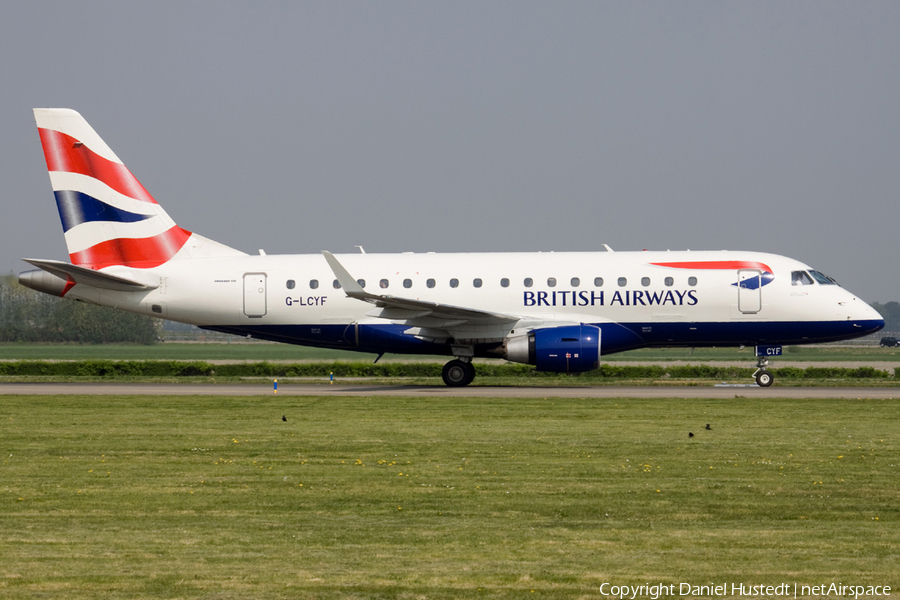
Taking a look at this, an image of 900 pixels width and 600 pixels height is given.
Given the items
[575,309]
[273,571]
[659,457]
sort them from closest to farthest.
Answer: [273,571] → [659,457] → [575,309]

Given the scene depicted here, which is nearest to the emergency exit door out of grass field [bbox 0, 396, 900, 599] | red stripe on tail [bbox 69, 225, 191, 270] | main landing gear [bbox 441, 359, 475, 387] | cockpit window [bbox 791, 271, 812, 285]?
red stripe on tail [bbox 69, 225, 191, 270]

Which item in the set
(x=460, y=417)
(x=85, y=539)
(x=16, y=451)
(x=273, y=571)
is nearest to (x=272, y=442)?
(x=16, y=451)

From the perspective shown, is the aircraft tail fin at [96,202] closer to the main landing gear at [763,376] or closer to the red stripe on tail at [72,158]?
the red stripe on tail at [72,158]

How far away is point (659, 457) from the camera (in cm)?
1441

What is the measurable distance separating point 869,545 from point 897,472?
190 inches

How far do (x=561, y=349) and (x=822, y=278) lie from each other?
8.95 metres

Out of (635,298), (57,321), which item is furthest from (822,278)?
(57,321)

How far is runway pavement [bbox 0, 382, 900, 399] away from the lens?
26.8 m

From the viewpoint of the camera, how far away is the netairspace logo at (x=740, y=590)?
7.00 meters

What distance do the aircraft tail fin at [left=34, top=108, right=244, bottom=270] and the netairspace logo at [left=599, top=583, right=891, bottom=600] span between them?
1072 inches

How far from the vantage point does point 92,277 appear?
3016cm

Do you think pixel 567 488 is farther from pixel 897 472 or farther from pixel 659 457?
pixel 897 472

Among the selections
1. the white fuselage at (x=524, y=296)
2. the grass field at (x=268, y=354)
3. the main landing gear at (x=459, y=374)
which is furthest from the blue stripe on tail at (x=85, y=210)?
the grass field at (x=268, y=354)

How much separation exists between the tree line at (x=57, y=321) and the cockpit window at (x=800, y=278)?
200 feet
